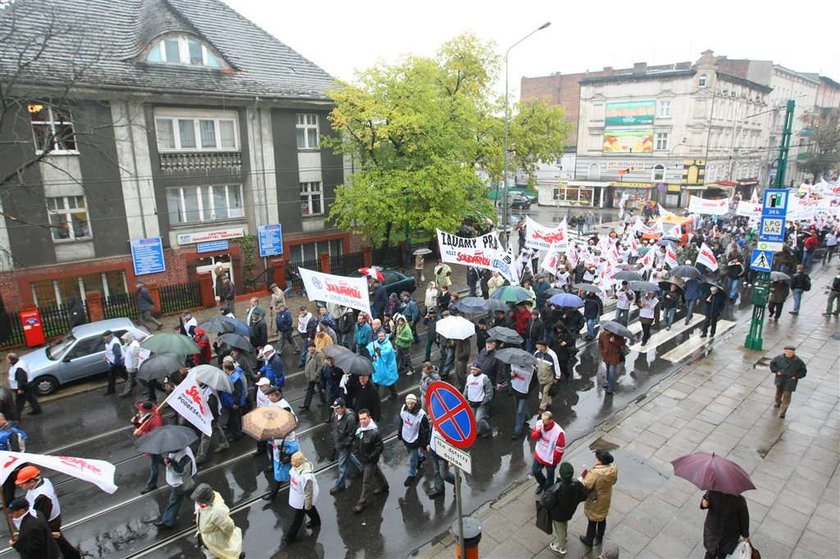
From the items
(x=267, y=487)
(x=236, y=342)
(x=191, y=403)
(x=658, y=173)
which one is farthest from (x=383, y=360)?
(x=658, y=173)

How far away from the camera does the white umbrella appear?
11.3 metres

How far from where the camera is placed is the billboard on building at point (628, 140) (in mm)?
53906

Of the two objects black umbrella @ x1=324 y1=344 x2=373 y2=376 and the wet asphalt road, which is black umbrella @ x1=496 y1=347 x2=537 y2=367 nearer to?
the wet asphalt road

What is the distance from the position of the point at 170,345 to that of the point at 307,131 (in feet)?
49.9

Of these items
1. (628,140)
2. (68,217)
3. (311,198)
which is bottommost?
(68,217)

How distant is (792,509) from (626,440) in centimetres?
275

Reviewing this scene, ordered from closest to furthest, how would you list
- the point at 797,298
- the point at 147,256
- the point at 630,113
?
the point at 797,298 < the point at 147,256 < the point at 630,113

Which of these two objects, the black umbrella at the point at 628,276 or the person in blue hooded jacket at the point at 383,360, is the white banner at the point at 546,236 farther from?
the person in blue hooded jacket at the point at 383,360

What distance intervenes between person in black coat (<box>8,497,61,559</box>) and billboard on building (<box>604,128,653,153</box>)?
57575mm

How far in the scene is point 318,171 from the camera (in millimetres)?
24703

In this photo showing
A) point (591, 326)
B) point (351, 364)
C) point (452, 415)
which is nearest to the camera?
point (452, 415)

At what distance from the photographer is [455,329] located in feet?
37.7

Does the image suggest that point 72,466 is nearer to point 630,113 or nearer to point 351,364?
point 351,364

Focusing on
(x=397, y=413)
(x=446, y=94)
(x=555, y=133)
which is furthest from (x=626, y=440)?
(x=555, y=133)
